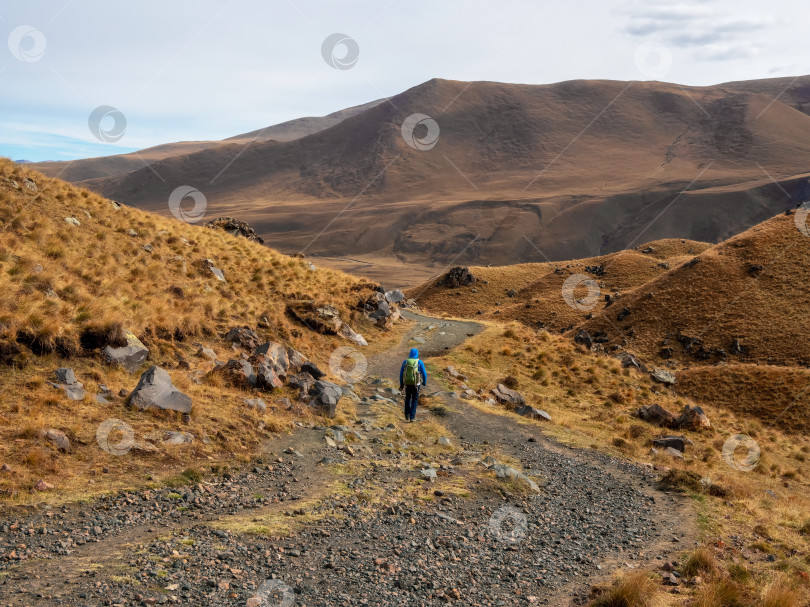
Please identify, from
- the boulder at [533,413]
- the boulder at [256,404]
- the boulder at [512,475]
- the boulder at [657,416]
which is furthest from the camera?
the boulder at [657,416]

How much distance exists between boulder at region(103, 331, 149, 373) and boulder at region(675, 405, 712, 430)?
2012cm

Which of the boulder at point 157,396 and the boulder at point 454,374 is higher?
the boulder at point 157,396

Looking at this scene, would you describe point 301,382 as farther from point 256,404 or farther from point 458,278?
point 458,278

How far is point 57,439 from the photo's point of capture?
974 cm

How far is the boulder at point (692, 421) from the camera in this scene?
22797mm

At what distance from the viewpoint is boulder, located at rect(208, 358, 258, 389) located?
1482 cm

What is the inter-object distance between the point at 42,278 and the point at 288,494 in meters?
10.2

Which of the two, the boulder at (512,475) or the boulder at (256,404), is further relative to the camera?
the boulder at (256,404)

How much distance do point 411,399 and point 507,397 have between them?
295 inches

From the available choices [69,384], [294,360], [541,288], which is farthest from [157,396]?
[541,288]

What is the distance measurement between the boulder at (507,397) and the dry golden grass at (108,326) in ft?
23.2

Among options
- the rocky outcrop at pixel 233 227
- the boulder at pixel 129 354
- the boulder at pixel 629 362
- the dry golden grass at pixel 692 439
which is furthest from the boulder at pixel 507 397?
the rocky outcrop at pixel 233 227

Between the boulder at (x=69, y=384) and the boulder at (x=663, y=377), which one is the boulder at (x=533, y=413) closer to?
the boulder at (x=663, y=377)

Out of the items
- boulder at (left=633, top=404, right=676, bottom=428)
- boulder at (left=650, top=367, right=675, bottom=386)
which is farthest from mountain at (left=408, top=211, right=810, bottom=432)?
boulder at (left=633, top=404, right=676, bottom=428)
